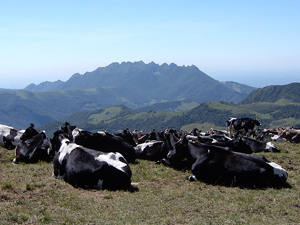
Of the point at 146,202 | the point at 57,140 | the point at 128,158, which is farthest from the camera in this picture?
the point at 128,158

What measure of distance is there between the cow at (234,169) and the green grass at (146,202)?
55 centimetres

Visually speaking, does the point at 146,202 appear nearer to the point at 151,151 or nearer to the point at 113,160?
the point at 113,160

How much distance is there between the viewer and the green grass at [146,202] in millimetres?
9266

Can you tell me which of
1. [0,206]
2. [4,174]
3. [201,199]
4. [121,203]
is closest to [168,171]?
[201,199]

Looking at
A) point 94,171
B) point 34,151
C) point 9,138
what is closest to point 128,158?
point 34,151

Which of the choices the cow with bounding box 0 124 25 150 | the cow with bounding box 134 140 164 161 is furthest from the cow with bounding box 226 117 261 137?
the cow with bounding box 0 124 25 150

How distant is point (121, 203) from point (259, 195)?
5.34 m

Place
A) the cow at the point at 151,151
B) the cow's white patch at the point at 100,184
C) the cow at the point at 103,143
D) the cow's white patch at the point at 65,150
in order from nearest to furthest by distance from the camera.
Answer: the cow's white patch at the point at 100,184 → the cow's white patch at the point at 65,150 → the cow at the point at 103,143 → the cow at the point at 151,151

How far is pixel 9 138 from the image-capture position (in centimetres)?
2277

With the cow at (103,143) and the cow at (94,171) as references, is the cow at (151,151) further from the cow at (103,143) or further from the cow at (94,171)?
the cow at (94,171)

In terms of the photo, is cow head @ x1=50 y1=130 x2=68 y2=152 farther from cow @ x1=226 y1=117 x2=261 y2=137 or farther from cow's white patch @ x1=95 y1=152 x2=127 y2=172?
cow @ x1=226 y1=117 x2=261 y2=137

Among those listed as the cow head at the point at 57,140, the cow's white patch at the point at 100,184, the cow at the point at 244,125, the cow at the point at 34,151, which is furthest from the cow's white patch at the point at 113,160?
the cow at the point at 244,125

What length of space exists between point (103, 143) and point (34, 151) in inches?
151

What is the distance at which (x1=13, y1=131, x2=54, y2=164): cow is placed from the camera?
18.0 metres
